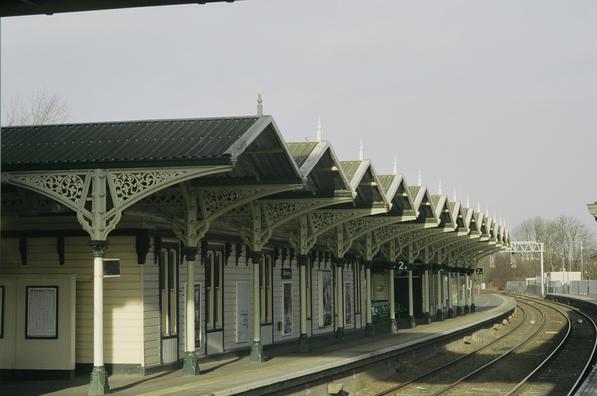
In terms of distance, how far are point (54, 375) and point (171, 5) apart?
11.2m

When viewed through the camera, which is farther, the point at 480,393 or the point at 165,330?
the point at 480,393

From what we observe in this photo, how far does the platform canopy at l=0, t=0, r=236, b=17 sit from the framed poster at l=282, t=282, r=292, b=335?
19508 millimetres

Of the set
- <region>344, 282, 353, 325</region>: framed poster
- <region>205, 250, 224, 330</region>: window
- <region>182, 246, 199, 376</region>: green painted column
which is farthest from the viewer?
<region>344, 282, 353, 325</region>: framed poster

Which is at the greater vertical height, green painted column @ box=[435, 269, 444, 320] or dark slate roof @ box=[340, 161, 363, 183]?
dark slate roof @ box=[340, 161, 363, 183]

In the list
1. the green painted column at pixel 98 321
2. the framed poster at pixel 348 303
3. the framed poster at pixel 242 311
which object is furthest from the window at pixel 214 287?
the framed poster at pixel 348 303

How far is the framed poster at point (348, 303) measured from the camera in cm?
3634

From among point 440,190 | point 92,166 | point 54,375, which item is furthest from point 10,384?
point 440,190

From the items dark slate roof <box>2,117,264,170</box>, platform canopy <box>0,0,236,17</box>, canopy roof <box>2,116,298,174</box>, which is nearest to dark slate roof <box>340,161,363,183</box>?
canopy roof <box>2,116,298,174</box>

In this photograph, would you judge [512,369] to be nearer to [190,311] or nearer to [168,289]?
[168,289]

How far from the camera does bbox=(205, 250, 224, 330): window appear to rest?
2248cm

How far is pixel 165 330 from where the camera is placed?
20.1 m

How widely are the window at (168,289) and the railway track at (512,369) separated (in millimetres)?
4758

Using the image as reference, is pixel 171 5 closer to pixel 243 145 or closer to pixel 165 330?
pixel 243 145

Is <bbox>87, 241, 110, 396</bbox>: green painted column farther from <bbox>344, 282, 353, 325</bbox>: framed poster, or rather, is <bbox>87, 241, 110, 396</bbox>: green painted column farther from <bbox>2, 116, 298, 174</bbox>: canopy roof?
<bbox>344, 282, 353, 325</bbox>: framed poster
